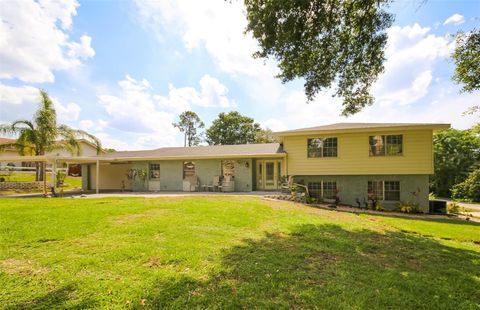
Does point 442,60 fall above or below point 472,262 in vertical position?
above

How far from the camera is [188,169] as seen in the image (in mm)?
18625

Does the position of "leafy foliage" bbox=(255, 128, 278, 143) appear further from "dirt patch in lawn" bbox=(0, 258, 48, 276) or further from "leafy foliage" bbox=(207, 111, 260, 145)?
"dirt patch in lawn" bbox=(0, 258, 48, 276)

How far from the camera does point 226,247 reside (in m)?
5.40

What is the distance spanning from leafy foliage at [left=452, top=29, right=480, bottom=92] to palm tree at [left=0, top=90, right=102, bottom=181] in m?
26.5

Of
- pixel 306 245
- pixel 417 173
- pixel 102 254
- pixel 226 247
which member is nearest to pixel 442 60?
pixel 417 173

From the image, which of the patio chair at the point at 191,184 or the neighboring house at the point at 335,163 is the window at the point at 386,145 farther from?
the patio chair at the point at 191,184

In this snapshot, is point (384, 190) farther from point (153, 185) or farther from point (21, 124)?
point (21, 124)

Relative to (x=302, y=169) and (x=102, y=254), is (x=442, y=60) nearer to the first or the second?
(x=302, y=169)

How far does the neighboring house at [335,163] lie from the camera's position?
1373 cm

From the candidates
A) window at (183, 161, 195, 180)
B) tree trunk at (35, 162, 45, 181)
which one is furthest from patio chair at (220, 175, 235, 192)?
tree trunk at (35, 162, 45, 181)

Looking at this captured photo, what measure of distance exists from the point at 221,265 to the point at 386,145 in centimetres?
1335

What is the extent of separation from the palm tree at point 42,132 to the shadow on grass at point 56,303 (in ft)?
71.5

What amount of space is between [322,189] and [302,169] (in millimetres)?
1700

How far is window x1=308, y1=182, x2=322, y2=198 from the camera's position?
49.6ft
